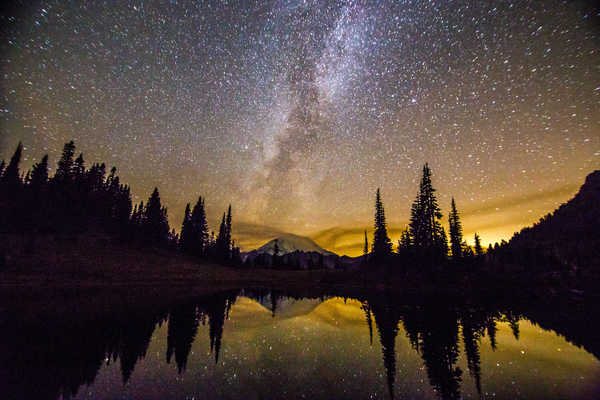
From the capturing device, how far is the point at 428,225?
45.7 metres

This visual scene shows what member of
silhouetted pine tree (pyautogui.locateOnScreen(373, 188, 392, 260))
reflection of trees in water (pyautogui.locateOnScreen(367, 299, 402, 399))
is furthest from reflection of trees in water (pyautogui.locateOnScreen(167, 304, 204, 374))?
silhouetted pine tree (pyautogui.locateOnScreen(373, 188, 392, 260))

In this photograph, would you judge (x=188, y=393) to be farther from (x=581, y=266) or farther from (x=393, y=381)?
(x=581, y=266)

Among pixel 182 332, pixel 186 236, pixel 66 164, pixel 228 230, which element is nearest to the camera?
pixel 182 332

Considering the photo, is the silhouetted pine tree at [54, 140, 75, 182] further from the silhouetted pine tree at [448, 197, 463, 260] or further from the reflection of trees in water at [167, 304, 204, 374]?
the silhouetted pine tree at [448, 197, 463, 260]

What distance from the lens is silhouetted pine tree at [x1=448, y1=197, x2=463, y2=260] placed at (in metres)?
56.1

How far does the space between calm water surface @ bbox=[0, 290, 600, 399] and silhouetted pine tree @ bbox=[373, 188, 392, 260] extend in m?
44.7

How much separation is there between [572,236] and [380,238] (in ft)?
420

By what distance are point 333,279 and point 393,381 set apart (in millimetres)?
43588

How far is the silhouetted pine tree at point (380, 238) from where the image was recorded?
→ 61.0 meters

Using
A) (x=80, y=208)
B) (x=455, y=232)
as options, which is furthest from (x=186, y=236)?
(x=455, y=232)

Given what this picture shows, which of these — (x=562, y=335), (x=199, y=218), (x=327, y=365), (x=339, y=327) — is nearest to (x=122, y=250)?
(x=199, y=218)

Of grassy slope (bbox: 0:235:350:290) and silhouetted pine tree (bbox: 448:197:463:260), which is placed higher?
silhouetted pine tree (bbox: 448:197:463:260)

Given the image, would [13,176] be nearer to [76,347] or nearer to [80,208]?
[80,208]

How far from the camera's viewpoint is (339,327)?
15.9m
